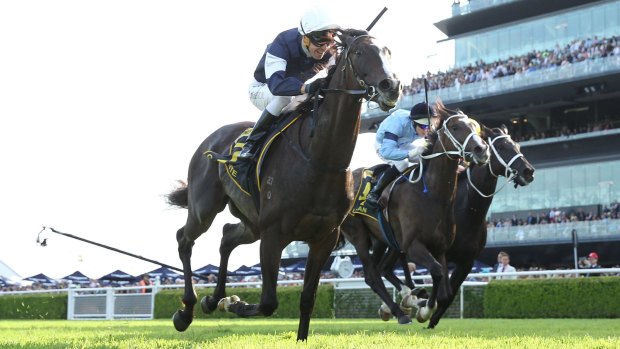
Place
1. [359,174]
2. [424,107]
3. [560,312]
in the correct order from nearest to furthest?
[424,107]
[359,174]
[560,312]

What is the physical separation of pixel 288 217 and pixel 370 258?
515 cm

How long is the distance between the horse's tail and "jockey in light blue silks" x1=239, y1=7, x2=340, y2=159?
2.31 meters

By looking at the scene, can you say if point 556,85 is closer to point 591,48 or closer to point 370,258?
point 591,48

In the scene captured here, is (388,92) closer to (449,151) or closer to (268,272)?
(268,272)

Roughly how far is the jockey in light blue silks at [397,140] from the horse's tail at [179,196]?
2184 mm

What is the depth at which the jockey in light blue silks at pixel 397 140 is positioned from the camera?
9.42 metres

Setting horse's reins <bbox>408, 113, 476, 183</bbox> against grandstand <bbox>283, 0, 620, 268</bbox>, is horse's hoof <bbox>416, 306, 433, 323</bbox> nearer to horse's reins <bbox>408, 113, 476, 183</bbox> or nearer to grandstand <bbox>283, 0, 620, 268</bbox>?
horse's reins <bbox>408, 113, 476, 183</bbox>

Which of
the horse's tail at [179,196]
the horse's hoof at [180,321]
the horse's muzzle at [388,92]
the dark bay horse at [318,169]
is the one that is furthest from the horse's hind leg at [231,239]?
the horse's muzzle at [388,92]

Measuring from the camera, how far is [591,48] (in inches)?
1416

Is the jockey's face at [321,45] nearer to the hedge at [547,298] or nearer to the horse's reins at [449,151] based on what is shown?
the horse's reins at [449,151]

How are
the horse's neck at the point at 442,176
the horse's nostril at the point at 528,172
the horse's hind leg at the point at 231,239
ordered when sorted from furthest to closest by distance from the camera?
1. the horse's nostril at the point at 528,172
2. the horse's neck at the point at 442,176
3. the horse's hind leg at the point at 231,239

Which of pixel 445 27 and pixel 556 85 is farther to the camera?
pixel 445 27

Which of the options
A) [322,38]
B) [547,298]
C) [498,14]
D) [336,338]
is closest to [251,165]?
[322,38]

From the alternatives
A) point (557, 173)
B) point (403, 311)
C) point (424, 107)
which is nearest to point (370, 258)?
point (403, 311)
